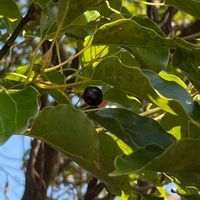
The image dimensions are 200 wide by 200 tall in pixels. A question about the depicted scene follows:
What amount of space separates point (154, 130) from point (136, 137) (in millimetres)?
29

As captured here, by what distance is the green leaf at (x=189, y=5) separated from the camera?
99 centimetres

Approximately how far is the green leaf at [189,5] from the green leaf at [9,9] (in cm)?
28

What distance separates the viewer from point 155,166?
0.82 meters

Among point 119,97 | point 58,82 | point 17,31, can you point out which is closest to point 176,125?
point 119,97

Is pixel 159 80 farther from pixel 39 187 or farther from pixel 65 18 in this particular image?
pixel 39 187

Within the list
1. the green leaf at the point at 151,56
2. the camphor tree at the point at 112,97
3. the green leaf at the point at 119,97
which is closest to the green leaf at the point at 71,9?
the camphor tree at the point at 112,97

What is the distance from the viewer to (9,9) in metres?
1.13

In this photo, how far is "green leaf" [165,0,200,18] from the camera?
0.99 metres

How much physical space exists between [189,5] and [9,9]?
32cm

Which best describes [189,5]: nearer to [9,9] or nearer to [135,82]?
[135,82]

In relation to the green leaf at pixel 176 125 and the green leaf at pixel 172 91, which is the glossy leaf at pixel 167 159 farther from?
the green leaf at pixel 176 125

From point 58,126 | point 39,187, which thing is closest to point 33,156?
point 39,187

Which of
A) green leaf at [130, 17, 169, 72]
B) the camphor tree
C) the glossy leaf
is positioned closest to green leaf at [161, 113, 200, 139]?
the camphor tree

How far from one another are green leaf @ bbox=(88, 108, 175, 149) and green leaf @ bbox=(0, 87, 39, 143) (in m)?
0.17
